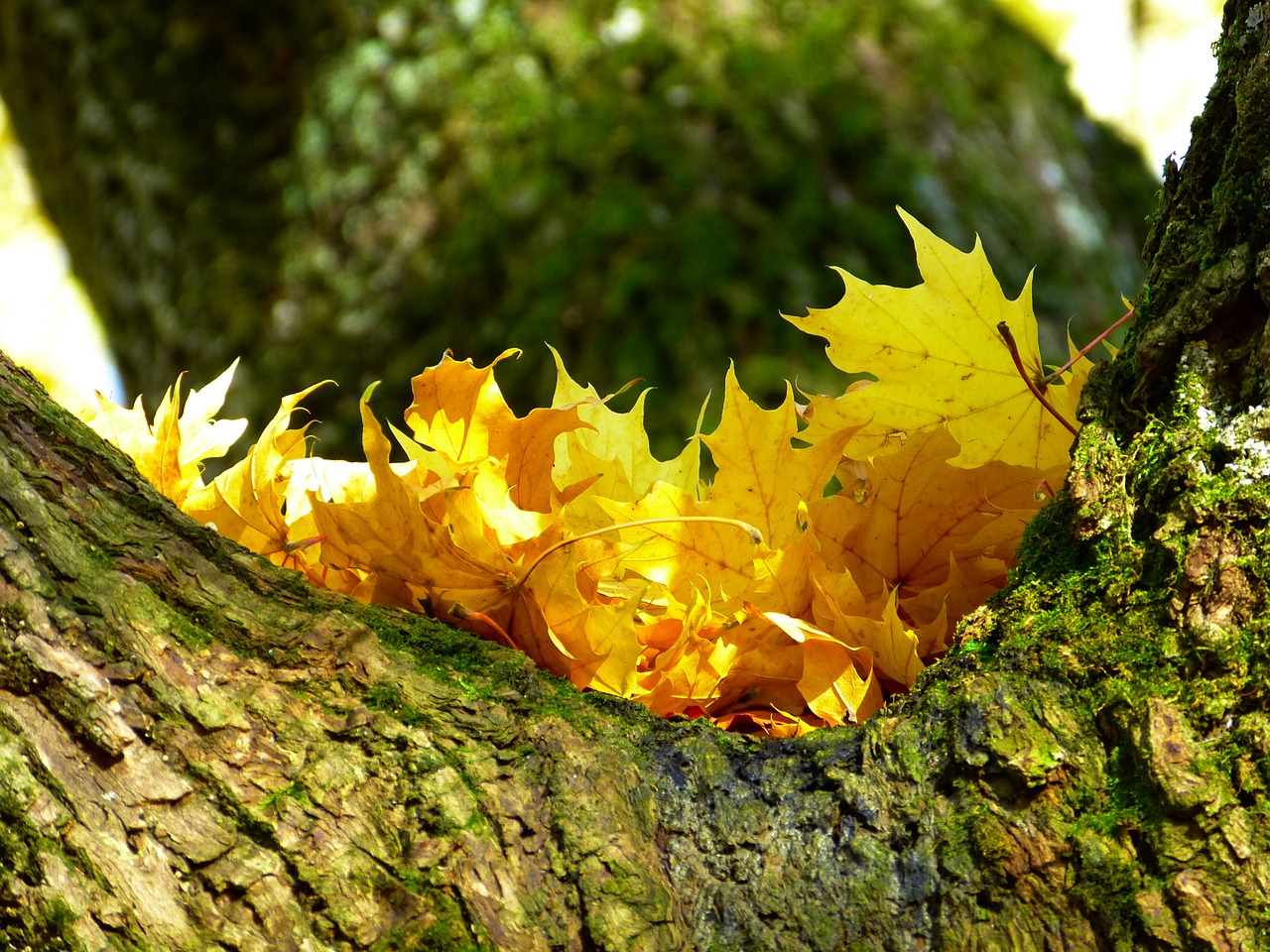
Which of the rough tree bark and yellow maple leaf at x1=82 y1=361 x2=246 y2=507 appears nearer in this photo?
the rough tree bark

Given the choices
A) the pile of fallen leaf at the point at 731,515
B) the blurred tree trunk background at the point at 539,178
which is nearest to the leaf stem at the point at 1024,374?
the pile of fallen leaf at the point at 731,515

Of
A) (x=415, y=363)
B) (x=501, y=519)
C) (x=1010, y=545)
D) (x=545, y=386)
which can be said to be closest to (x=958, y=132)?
(x=545, y=386)

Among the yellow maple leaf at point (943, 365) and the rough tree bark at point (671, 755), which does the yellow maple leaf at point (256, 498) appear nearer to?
the rough tree bark at point (671, 755)

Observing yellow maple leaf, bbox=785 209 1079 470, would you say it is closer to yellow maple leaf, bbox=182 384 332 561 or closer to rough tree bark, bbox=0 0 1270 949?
rough tree bark, bbox=0 0 1270 949

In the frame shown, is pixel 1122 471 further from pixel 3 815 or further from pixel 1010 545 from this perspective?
pixel 3 815

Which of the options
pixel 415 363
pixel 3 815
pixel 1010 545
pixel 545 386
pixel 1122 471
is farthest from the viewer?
pixel 415 363

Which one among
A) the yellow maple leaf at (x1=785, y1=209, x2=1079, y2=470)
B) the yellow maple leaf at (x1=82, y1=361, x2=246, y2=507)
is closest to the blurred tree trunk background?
the yellow maple leaf at (x1=785, y1=209, x2=1079, y2=470)

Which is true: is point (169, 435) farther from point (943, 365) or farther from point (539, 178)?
point (539, 178)
